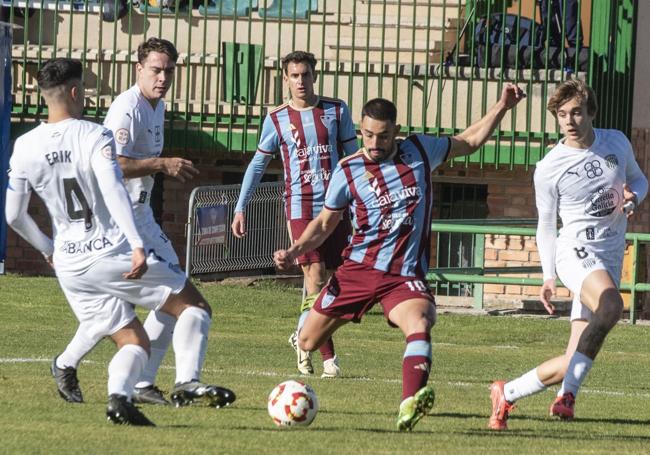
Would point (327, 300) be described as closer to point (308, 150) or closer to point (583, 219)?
point (583, 219)

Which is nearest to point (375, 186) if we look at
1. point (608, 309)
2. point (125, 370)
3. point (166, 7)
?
point (608, 309)

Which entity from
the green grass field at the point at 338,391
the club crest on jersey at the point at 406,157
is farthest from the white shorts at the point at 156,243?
the club crest on jersey at the point at 406,157

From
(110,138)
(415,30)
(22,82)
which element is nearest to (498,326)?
(415,30)

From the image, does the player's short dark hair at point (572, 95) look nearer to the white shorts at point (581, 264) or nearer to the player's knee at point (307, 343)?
the white shorts at point (581, 264)

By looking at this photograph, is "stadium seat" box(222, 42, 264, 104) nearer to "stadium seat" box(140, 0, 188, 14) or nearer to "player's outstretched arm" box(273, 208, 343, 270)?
"stadium seat" box(140, 0, 188, 14)

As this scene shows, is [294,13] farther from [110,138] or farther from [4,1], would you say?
[110,138]

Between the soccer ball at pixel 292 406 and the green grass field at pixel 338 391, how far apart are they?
3.4 inches

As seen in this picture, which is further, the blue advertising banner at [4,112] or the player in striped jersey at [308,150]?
the blue advertising banner at [4,112]

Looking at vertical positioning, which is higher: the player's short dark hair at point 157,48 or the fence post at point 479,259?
the player's short dark hair at point 157,48

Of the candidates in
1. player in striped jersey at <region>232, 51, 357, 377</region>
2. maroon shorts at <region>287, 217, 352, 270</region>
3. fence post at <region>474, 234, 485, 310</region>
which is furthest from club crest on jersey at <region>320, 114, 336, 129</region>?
fence post at <region>474, 234, 485, 310</region>

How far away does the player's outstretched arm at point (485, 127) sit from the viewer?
906cm

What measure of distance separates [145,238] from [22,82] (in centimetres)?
1168

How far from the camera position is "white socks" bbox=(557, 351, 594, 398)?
9.20 m

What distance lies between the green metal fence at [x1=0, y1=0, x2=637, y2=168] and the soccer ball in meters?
11.4
